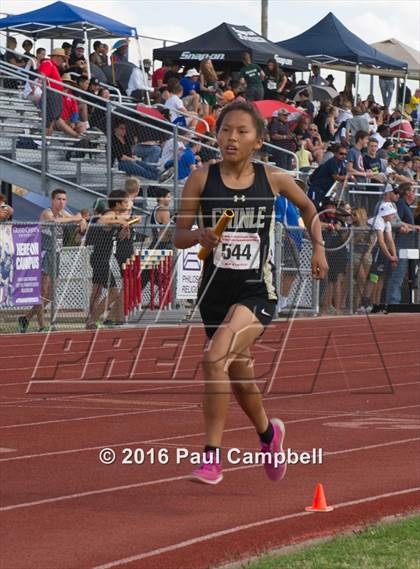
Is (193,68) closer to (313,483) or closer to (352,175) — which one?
(352,175)

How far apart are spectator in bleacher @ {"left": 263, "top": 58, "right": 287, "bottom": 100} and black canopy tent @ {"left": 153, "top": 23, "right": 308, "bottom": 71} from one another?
57 centimetres

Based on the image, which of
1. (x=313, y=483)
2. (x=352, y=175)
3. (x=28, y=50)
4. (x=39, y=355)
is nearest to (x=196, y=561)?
(x=313, y=483)

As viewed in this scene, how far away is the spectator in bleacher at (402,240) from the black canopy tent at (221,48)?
6321 millimetres

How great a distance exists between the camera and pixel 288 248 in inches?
903

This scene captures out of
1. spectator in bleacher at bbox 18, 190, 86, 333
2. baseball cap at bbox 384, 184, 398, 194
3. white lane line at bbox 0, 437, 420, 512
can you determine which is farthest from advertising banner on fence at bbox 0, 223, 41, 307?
white lane line at bbox 0, 437, 420, 512

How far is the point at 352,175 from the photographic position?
25.2 meters

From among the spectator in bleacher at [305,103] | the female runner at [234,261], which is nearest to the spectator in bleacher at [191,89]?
the spectator in bleacher at [305,103]

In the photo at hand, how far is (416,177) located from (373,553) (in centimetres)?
2501

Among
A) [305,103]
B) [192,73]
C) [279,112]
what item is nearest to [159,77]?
[192,73]

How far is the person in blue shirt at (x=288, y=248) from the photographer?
22.7 meters

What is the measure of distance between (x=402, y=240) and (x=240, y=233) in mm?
18331

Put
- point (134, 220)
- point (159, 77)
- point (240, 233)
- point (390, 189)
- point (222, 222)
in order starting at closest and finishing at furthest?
point (222, 222) < point (240, 233) < point (134, 220) < point (390, 189) < point (159, 77)

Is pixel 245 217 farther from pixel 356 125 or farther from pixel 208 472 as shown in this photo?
pixel 356 125

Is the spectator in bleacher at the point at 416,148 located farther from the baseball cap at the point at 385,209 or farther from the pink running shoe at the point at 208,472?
the pink running shoe at the point at 208,472
